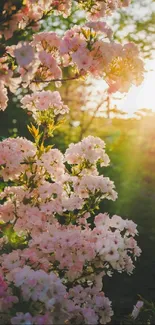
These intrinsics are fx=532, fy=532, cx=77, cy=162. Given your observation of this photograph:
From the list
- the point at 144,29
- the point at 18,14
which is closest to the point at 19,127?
the point at 144,29

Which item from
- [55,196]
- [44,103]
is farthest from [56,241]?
[44,103]

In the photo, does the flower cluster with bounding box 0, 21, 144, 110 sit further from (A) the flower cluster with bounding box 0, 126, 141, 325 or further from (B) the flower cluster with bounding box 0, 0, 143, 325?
(A) the flower cluster with bounding box 0, 126, 141, 325

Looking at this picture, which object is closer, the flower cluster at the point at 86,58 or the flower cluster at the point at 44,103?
the flower cluster at the point at 86,58

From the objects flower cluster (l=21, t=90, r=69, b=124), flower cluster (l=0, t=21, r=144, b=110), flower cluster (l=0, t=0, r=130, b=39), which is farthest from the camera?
flower cluster (l=21, t=90, r=69, b=124)

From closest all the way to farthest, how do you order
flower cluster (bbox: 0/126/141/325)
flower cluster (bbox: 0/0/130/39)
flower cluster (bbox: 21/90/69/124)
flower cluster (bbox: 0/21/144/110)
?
flower cluster (bbox: 0/126/141/325)
flower cluster (bbox: 0/0/130/39)
flower cluster (bbox: 0/21/144/110)
flower cluster (bbox: 21/90/69/124)

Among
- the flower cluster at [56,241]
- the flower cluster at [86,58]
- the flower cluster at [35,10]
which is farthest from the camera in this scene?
the flower cluster at [86,58]

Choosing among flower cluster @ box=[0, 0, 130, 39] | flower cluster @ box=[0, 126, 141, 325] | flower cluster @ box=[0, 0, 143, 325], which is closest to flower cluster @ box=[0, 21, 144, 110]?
flower cluster @ box=[0, 0, 143, 325]

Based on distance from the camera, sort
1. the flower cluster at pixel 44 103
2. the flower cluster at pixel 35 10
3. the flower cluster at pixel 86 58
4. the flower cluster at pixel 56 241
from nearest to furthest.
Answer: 1. the flower cluster at pixel 56 241
2. the flower cluster at pixel 35 10
3. the flower cluster at pixel 86 58
4. the flower cluster at pixel 44 103

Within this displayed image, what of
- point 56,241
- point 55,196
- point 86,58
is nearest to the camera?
point 56,241

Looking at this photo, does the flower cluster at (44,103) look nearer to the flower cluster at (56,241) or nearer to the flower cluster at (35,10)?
the flower cluster at (56,241)

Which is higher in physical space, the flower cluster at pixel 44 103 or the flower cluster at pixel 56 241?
the flower cluster at pixel 44 103

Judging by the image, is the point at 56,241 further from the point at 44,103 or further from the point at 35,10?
the point at 35,10

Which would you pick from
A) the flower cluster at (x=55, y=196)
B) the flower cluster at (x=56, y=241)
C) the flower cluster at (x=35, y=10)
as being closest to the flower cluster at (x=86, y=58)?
the flower cluster at (x=55, y=196)

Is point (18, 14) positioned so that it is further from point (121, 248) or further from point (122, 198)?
point (122, 198)
